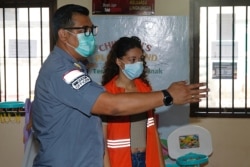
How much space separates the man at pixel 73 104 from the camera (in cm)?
147

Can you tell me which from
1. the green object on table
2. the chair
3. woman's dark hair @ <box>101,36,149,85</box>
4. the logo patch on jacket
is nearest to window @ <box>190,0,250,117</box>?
the chair

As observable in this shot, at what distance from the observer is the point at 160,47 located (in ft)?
11.8

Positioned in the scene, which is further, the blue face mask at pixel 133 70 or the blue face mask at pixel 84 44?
the blue face mask at pixel 133 70

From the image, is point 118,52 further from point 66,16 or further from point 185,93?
point 185,93

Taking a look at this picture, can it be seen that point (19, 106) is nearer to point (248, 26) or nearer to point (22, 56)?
point (22, 56)

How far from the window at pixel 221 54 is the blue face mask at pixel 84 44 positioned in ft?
7.16

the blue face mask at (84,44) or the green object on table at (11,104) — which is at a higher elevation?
the blue face mask at (84,44)

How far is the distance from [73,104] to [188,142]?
2146mm

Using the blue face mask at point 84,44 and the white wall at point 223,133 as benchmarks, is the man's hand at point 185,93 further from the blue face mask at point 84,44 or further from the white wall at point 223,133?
the white wall at point 223,133

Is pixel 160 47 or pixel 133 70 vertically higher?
pixel 160 47

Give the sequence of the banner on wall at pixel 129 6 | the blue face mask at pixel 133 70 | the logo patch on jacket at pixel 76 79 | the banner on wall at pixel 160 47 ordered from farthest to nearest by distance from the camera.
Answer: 1. the banner on wall at pixel 129 6
2. the banner on wall at pixel 160 47
3. the blue face mask at pixel 133 70
4. the logo patch on jacket at pixel 76 79

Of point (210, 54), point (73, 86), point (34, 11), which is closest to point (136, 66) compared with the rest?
point (73, 86)

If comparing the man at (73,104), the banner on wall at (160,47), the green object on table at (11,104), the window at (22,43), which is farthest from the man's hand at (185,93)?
the window at (22,43)

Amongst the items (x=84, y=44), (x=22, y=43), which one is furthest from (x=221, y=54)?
(x=84, y=44)
